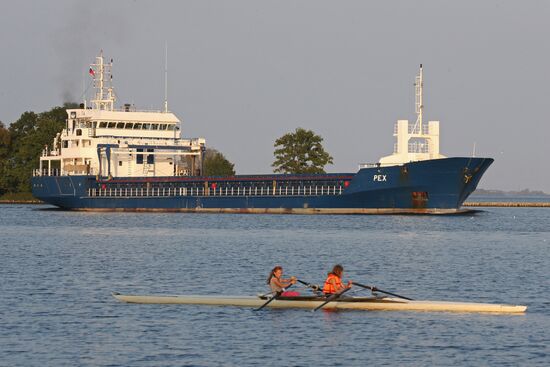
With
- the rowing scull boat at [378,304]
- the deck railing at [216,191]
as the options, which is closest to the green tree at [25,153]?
the deck railing at [216,191]

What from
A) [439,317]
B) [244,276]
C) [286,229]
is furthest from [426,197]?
[439,317]

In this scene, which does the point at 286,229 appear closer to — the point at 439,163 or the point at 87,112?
the point at 439,163

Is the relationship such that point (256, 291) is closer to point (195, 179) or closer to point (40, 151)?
point (195, 179)

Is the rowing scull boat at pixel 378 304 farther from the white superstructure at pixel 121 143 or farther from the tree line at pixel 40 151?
the tree line at pixel 40 151

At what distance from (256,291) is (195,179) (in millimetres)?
57462

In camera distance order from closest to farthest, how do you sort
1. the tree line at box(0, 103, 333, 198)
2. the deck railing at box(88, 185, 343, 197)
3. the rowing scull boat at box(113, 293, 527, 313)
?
the rowing scull boat at box(113, 293, 527, 313)
the deck railing at box(88, 185, 343, 197)
the tree line at box(0, 103, 333, 198)

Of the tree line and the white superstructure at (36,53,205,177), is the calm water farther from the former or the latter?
the tree line

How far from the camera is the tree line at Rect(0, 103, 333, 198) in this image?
459 feet

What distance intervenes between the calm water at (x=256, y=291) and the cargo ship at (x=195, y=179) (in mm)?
7638

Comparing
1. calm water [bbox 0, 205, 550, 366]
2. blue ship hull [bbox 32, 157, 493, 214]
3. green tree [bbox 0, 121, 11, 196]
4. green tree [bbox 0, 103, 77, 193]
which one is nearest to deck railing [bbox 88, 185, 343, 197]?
blue ship hull [bbox 32, 157, 493, 214]

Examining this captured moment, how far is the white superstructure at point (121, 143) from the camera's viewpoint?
3907 inches

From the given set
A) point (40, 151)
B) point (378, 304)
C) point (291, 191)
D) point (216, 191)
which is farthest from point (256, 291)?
point (40, 151)

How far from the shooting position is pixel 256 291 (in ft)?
120

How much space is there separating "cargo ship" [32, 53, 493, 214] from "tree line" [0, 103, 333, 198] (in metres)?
33.6
